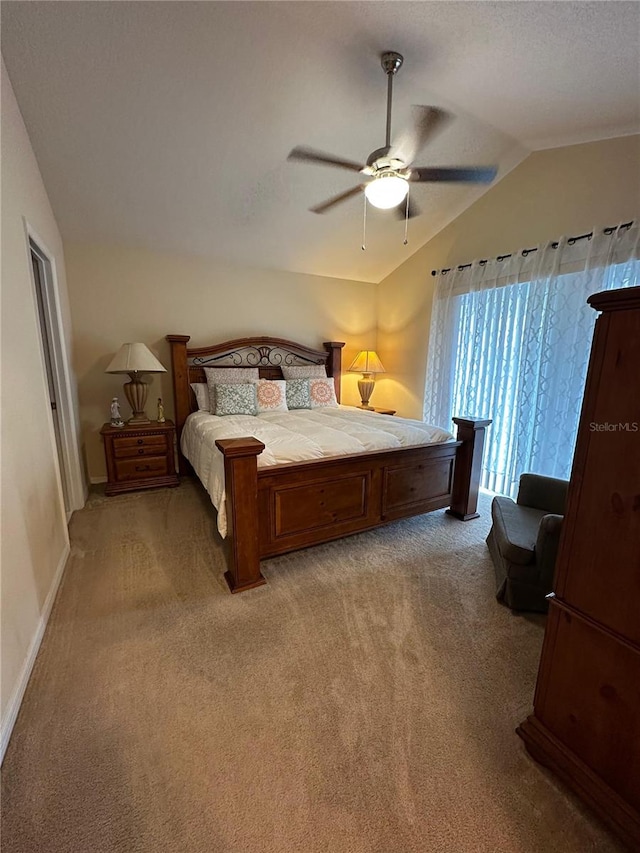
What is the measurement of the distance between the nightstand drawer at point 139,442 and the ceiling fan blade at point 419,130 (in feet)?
10.2

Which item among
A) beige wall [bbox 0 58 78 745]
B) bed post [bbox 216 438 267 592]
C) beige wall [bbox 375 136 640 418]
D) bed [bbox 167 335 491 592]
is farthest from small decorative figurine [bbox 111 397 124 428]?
beige wall [bbox 375 136 640 418]

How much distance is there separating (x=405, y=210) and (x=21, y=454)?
145 inches

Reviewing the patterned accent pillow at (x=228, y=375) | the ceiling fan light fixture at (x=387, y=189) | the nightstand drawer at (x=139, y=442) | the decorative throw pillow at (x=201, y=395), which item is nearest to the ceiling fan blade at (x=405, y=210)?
the ceiling fan light fixture at (x=387, y=189)

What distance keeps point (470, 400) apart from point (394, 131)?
239 centimetres

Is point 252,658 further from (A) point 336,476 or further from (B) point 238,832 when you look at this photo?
(A) point 336,476

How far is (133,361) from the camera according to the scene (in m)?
3.33

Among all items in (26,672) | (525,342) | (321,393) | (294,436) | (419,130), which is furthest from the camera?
(321,393)

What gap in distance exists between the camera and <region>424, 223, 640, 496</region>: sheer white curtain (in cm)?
278

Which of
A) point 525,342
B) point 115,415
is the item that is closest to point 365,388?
point 525,342

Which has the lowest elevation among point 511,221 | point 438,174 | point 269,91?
point 438,174

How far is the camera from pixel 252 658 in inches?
63.3

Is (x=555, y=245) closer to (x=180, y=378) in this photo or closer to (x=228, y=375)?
(x=228, y=375)

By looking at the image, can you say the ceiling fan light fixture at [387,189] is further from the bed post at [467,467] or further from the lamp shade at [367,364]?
the lamp shade at [367,364]

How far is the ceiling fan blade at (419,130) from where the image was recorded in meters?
2.38
